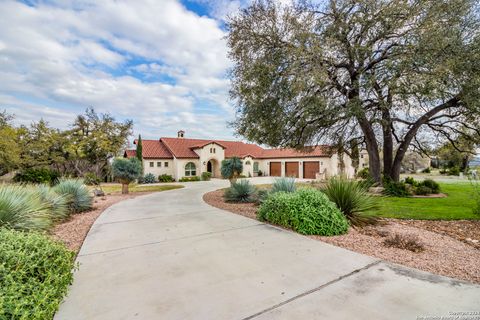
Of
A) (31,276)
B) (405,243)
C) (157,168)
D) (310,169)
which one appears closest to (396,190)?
(405,243)

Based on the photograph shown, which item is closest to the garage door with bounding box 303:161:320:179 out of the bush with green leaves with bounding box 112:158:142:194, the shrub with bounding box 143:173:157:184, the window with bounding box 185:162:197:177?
the window with bounding box 185:162:197:177

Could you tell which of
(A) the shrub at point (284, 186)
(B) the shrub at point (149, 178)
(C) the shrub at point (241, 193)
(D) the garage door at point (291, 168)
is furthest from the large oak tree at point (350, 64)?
(D) the garage door at point (291, 168)

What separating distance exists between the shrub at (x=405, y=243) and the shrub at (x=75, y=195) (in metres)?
9.67

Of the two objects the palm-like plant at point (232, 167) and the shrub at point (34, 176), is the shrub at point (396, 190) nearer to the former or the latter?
the palm-like plant at point (232, 167)

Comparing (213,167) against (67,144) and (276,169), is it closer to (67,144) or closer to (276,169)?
(276,169)

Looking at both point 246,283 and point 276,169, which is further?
point 276,169

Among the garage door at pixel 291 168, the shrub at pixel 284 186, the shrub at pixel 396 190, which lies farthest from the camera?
the garage door at pixel 291 168

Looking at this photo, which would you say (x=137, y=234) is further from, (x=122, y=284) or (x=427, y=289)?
(x=427, y=289)

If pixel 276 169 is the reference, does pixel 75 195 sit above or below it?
below

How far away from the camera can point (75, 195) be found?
9086mm

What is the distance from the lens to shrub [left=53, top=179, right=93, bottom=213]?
891 cm

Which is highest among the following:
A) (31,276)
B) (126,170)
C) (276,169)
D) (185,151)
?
(185,151)

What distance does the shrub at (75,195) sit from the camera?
8.91 meters

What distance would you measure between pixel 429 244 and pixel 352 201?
1925 millimetres
